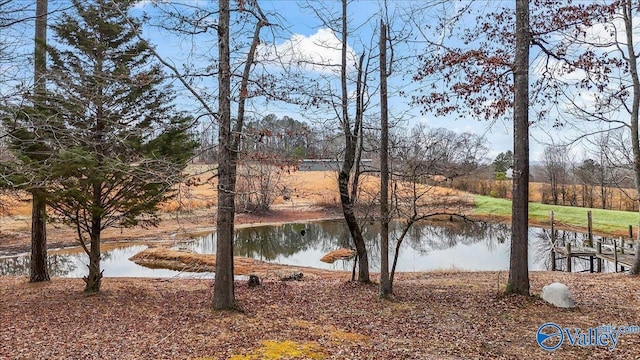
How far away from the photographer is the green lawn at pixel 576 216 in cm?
2467

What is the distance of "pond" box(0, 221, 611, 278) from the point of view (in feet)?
54.5

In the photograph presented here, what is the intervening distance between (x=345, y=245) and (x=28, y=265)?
544 inches

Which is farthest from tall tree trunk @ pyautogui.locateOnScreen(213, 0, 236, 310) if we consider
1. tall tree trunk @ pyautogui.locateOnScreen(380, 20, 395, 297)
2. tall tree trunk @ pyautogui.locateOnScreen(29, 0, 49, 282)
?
tall tree trunk @ pyautogui.locateOnScreen(29, 0, 49, 282)

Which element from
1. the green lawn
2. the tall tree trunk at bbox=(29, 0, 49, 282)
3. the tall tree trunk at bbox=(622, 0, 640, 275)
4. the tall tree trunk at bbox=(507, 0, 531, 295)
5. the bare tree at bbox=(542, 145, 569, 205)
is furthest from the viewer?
the bare tree at bbox=(542, 145, 569, 205)

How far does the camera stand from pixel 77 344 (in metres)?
5.67

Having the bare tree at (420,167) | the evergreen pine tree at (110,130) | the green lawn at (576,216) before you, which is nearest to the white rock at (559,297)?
the bare tree at (420,167)

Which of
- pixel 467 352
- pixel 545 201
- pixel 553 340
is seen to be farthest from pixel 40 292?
pixel 545 201

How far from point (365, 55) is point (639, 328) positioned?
7.16 meters

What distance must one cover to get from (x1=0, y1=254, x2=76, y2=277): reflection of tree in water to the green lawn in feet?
Answer: 68.7

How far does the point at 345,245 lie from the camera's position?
20234mm

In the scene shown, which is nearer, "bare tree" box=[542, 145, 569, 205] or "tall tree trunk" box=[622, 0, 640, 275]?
"tall tree trunk" box=[622, 0, 640, 275]

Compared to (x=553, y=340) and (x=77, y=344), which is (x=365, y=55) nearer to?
(x=553, y=340)

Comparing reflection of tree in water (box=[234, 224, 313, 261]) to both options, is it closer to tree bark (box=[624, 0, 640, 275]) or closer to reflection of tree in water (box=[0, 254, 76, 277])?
reflection of tree in water (box=[0, 254, 76, 277])

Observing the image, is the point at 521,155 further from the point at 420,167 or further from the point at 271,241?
the point at 271,241
